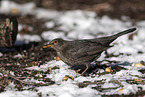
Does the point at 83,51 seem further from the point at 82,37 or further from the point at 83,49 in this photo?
the point at 82,37

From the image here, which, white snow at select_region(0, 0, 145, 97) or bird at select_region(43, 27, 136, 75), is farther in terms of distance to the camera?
bird at select_region(43, 27, 136, 75)

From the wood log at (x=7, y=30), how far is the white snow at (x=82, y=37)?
3.73 feet

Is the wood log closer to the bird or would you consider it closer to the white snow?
the white snow

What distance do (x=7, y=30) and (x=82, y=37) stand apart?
2711 millimetres

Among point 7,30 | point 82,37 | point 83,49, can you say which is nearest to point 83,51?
point 83,49

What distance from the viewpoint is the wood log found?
18.7 ft

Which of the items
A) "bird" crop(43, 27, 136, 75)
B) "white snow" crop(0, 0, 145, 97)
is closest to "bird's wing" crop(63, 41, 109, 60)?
"bird" crop(43, 27, 136, 75)

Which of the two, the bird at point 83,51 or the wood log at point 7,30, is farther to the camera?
the wood log at point 7,30

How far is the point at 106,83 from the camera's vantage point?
4.33 meters

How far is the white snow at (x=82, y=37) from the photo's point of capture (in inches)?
160

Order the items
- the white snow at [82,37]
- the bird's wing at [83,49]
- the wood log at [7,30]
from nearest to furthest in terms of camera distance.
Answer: the white snow at [82,37] → the bird's wing at [83,49] → the wood log at [7,30]

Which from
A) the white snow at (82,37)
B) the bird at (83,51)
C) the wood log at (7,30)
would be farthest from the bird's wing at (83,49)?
the wood log at (7,30)

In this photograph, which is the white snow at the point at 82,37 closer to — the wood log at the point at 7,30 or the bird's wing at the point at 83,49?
the bird's wing at the point at 83,49

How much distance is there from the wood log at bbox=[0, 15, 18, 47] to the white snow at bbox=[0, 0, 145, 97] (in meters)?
→ 1.14
